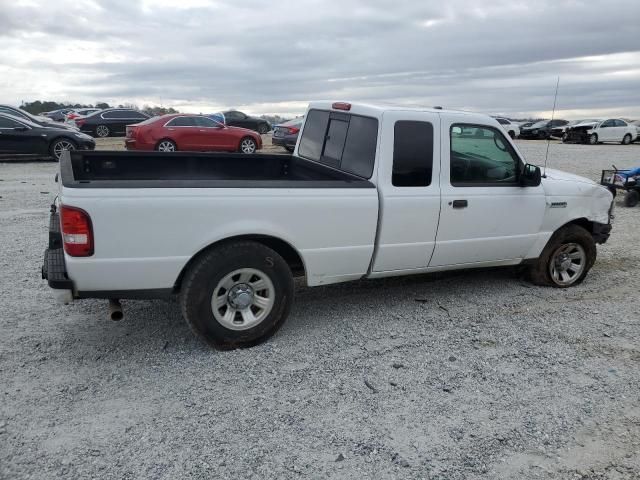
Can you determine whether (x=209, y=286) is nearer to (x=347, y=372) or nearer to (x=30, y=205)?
(x=347, y=372)

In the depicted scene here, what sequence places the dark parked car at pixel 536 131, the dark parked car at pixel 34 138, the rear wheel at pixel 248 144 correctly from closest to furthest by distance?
the dark parked car at pixel 34 138
the rear wheel at pixel 248 144
the dark parked car at pixel 536 131

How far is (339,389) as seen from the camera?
358cm

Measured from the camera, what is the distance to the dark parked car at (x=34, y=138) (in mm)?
15359

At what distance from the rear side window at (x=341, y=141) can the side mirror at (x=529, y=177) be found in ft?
5.14

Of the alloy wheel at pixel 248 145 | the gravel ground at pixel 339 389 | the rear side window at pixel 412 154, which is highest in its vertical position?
the rear side window at pixel 412 154

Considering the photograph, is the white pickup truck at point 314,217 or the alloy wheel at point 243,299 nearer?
the white pickup truck at point 314,217

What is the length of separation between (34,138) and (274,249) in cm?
1423

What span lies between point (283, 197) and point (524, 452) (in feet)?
7.55

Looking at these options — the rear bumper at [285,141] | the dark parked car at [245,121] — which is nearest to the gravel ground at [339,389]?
the rear bumper at [285,141]

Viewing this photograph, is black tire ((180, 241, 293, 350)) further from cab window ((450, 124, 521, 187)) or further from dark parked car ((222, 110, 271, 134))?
dark parked car ((222, 110, 271, 134))

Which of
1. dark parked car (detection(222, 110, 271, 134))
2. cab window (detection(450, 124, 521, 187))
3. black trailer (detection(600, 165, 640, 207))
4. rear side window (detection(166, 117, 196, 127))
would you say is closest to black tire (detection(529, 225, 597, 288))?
cab window (detection(450, 124, 521, 187))

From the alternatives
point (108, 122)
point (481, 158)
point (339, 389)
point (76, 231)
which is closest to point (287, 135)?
point (108, 122)

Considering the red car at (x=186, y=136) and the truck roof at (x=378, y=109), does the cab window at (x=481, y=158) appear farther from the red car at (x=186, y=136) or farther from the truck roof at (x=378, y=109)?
the red car at (x=186, y=136)

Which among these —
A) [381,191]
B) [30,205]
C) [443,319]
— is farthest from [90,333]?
[30,205]
